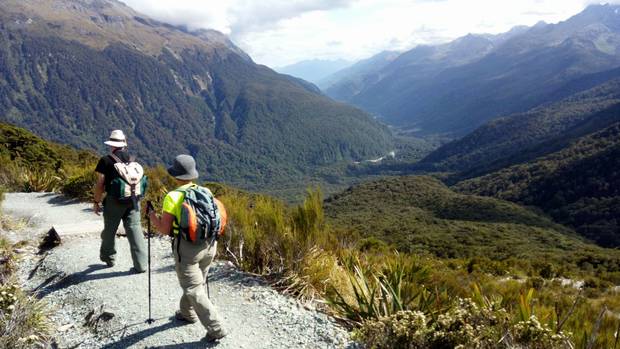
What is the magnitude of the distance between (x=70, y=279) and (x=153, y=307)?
5.44ft

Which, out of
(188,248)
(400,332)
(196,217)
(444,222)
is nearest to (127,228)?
(188,248)

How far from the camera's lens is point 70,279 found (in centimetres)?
557

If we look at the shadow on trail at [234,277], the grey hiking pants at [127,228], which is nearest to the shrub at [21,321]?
the grey hiking pants at [127,228]

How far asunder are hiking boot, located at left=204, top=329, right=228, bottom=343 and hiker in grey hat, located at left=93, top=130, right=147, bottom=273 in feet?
7.24

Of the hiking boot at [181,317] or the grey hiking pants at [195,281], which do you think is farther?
the hiking boot at [181,317]

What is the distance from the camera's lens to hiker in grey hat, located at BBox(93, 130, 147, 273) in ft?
18.3

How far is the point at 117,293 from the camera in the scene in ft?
16.8

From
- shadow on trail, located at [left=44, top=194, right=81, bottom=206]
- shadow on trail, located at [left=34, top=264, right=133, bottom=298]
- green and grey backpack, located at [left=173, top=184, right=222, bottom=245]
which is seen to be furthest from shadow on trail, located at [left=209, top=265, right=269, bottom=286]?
shadow on trail, located at [left=44, top=194, right=81, bottom=206]

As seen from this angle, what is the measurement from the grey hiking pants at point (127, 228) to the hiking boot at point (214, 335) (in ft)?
7.24

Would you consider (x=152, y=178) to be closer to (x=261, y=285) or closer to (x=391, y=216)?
(x=261, y=285)

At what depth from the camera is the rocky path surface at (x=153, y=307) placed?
4.11 metres

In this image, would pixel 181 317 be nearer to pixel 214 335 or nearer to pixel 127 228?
pixel 214 335

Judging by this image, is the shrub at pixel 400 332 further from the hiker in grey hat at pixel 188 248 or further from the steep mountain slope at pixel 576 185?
the steep mountain slope at pixel 576 185

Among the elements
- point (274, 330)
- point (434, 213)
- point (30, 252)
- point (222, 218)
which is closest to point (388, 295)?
point (274, 330)
